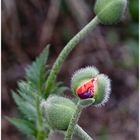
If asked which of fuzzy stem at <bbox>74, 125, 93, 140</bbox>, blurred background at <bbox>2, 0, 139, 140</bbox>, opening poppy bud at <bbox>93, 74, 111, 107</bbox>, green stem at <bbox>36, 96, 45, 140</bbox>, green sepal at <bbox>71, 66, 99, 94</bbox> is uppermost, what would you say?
blurred background at <bbox>2, 0, 139, 140</bbox>

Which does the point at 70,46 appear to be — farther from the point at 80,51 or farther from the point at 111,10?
the point at 80,51

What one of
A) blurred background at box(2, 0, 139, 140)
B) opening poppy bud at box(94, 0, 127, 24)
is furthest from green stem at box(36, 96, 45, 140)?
blurred background at box(2, 0, 139, 140)

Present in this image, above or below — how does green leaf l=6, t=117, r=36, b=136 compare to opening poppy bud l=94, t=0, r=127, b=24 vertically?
below

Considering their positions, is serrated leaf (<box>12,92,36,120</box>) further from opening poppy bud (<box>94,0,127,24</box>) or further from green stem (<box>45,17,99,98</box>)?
opening poppy bud (<box>94,0,127,24</box>)

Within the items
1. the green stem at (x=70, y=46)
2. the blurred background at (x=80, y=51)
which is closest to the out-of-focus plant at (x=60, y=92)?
the green stem at (x=70, y=46)

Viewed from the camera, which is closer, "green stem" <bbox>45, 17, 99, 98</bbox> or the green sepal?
the green sepal

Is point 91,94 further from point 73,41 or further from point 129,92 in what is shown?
point 129,92

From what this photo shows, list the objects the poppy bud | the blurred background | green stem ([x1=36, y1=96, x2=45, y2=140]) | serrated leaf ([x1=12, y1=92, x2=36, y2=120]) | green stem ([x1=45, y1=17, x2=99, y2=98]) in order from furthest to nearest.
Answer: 1. the blurred background
2. serrated leaf ([x1=12, y1=92, x2=36, y2=120])
3. green stem ([x1=36, y1=96, x2=45, y2=140])
4. green stem ([x1=45, y1=17, x2=99, y2=98])
5. the poppy bud
